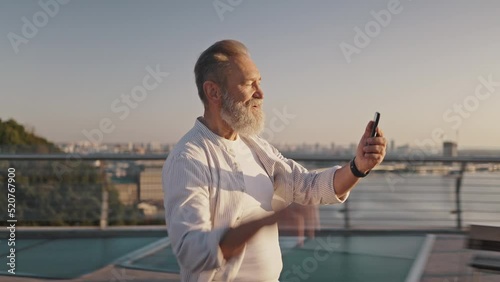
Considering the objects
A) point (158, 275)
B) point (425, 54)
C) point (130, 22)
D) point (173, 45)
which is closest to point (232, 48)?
point (158, 275)

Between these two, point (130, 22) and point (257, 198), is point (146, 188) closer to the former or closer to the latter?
point (130, 22)

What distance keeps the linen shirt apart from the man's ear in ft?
0.25

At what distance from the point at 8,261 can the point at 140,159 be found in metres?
1.41

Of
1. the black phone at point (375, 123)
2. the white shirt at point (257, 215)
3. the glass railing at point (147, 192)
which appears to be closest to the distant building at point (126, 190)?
the glass railing at point (147, 192)

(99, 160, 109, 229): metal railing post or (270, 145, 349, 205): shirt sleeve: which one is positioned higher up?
(270, 145, 349, 205): shirt sleeve

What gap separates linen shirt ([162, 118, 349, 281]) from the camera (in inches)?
51.2

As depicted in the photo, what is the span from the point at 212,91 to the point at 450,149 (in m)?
4.73

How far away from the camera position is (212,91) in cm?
159

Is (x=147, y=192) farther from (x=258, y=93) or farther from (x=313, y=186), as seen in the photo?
(x=258, y=93)

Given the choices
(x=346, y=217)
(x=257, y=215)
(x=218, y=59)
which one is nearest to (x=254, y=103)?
(x=218, y=59)

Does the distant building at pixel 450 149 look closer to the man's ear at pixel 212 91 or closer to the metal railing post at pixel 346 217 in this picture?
the metal railing post at pixel 346 217

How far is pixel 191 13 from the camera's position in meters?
7.16

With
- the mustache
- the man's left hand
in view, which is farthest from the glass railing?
the mustache

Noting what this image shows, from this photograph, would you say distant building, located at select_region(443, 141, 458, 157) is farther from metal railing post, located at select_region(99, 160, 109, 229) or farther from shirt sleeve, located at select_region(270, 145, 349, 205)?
shirt sleeve, located at select_region(270, 145, 349, 205)
